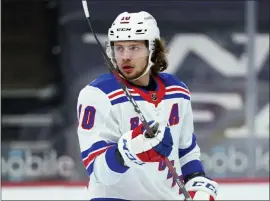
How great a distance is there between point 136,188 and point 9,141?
2.40 meters

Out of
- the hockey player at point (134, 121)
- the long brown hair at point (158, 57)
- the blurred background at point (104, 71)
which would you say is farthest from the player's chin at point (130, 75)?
the blurred background at point (104, 71)

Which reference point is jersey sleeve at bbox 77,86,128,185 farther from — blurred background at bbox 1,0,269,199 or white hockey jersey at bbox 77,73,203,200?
blurred background at bbox 1,0,269,199

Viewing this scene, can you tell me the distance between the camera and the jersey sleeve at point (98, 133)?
2398 mm

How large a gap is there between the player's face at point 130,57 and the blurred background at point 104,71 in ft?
7.65

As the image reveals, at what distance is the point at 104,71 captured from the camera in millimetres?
4891

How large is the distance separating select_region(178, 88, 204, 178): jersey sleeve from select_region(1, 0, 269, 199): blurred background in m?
2.18

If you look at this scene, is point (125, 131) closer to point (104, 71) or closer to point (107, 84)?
point (107, 84)

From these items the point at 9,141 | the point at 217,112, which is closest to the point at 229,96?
the point at 217,112

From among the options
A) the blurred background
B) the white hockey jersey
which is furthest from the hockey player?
the blurred background

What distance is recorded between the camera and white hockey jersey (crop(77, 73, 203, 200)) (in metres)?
2.42

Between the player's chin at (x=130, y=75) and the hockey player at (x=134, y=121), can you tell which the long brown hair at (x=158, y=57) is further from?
the player's chin at (x=130, y=75)

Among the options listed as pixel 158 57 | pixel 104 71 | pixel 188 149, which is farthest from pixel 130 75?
pixel 104 71

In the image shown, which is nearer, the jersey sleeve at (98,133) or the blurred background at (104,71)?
the jersey sleeve at (98,133)

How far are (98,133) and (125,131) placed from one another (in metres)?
0.09
